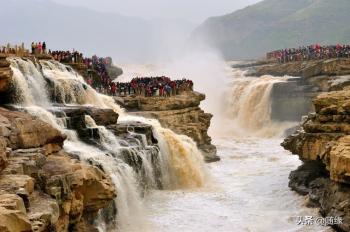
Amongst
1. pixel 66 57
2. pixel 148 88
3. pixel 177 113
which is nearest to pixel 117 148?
pixel 177 113

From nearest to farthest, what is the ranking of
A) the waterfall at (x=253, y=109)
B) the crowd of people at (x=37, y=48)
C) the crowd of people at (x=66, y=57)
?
1. the crowd of people at (x=37, y=48)
2. the crowd of people at (x=66, y=57)
3. the waterfall at (x=253, y=109)

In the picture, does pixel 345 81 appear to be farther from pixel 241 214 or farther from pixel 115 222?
pixel 115 222

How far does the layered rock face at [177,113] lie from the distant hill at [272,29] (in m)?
78.8

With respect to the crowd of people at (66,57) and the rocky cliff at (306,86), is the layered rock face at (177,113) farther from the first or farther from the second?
the rocky cliff at (306,86)

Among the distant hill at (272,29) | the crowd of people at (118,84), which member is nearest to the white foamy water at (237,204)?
the crowd of people at (118,84)

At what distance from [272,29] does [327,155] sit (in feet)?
366

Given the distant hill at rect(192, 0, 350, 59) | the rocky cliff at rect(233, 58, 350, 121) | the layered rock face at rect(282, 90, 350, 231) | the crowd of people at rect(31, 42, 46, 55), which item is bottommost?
the layered rock face at rect(282, 90, 350, 231)

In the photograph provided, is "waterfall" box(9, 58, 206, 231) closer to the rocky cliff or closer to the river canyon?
the river canyon

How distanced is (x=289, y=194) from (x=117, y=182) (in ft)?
22.3

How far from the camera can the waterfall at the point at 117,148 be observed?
1584 cm

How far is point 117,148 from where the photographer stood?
1805cm

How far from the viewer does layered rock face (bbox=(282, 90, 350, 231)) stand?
14.3 m

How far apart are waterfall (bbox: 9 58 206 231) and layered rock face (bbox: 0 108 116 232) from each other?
5.42ft

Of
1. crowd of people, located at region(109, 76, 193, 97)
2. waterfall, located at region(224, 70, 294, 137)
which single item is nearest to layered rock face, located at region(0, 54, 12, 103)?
crowd of people, located at region(109, 76, 193, 97)
